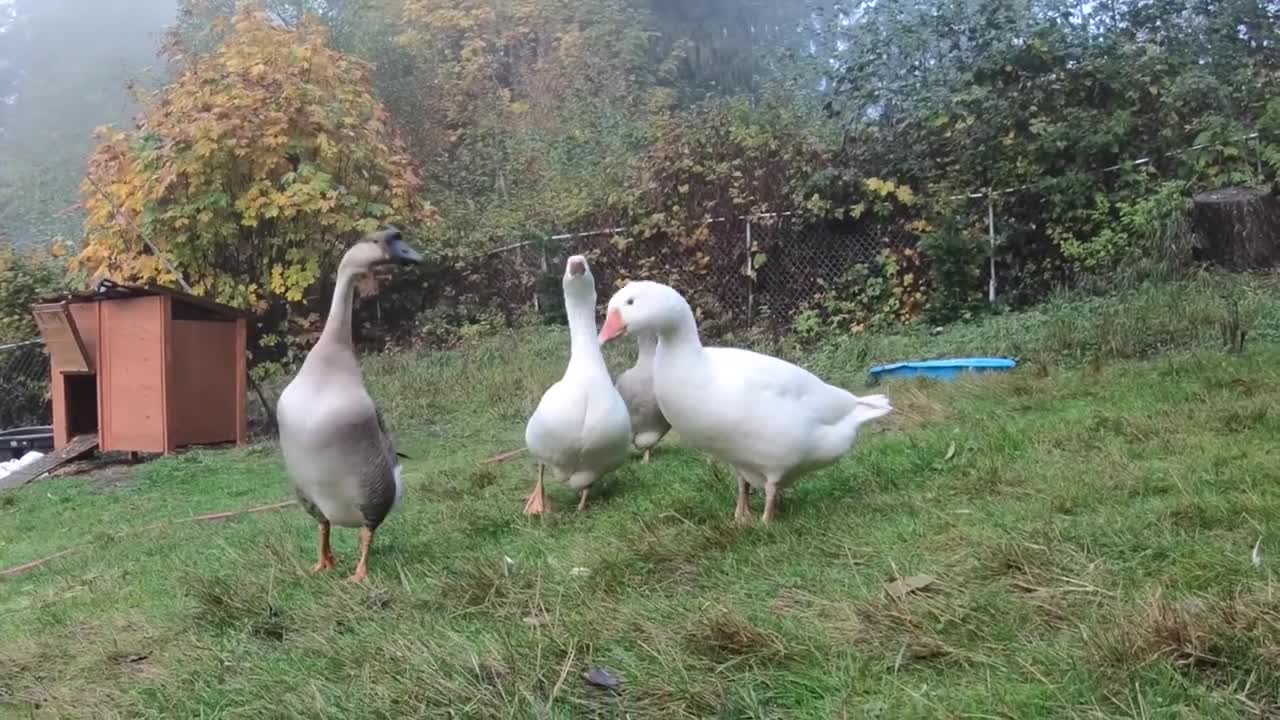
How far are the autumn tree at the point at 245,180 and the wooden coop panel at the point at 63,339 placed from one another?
209 centimetres

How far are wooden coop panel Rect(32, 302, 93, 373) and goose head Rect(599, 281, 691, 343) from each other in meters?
6.64

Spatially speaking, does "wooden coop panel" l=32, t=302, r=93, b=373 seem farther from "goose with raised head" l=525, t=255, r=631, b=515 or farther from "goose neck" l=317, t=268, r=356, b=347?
"goose neck" l=317, t=268, r=356, b=347

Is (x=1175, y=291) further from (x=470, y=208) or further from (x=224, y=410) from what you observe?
(x=470, y=208)

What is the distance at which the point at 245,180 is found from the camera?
1134 centimetres

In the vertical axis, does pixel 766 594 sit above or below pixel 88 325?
below

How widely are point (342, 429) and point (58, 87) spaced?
30.0 m

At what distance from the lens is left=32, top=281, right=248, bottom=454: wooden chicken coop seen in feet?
27.5

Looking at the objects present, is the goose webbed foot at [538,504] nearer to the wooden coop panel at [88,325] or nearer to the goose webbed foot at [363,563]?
the goose webbed foot at [363,563]

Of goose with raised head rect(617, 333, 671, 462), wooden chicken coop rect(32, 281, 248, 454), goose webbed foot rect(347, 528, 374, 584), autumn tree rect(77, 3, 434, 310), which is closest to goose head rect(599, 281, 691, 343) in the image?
goose webbed foot rect(347, 528, 374, 584)

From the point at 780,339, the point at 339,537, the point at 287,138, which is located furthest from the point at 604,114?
the point at 339,537

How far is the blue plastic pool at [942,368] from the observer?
6.97m

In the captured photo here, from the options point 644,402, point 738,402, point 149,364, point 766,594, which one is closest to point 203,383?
point 149,364

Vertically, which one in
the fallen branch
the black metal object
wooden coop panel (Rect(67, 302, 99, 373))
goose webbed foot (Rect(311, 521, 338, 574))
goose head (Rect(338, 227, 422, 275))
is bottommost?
the black metal object

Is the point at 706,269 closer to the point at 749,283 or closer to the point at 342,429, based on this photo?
the point at 749,283
